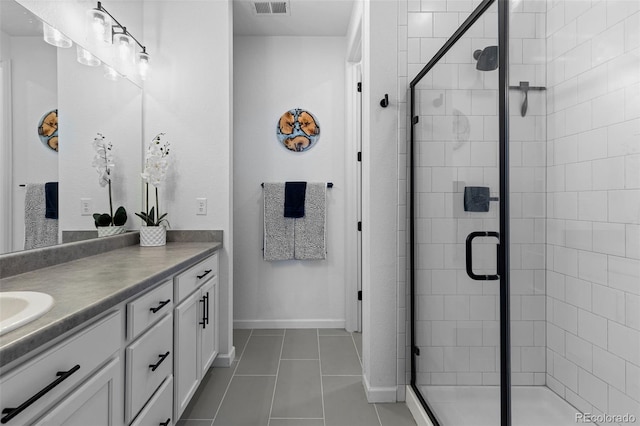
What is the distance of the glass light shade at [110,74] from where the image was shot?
213 centimetres

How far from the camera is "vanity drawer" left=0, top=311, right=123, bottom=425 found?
2.35ft

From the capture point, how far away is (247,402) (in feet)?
6.67

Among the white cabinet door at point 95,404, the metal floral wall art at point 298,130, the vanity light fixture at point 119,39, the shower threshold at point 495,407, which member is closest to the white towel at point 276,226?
the metal floral wall art at point 298,130

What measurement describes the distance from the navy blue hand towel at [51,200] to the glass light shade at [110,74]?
86cm

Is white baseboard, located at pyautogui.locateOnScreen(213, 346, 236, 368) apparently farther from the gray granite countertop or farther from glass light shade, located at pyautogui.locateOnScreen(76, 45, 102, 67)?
glass light shade, located at pyautogui.locateOnScreen(76, 45, 102, 67)

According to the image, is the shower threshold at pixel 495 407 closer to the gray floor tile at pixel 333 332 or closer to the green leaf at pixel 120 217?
the gray floor tile at pixel 333 332

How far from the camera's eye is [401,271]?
2.05 meters

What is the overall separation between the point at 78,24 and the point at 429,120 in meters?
1.93

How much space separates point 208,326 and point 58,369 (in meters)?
1.37

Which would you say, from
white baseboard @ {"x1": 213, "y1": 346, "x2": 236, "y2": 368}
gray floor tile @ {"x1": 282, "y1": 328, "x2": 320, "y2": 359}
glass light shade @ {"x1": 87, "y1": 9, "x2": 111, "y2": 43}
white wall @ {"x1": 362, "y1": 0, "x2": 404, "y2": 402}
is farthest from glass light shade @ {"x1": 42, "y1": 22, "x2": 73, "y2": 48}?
gray floor tile @ {"x1": 282, "y1": 328, "x2": 320, "y2": 359}

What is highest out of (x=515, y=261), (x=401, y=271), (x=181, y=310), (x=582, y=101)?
(x=582, y=101)

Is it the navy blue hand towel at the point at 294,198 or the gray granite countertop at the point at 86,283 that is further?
the navy blue hand towel at the point at 294,198

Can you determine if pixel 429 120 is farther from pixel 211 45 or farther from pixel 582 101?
pixel 211 45

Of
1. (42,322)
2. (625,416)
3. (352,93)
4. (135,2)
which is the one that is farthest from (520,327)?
(135,2)
